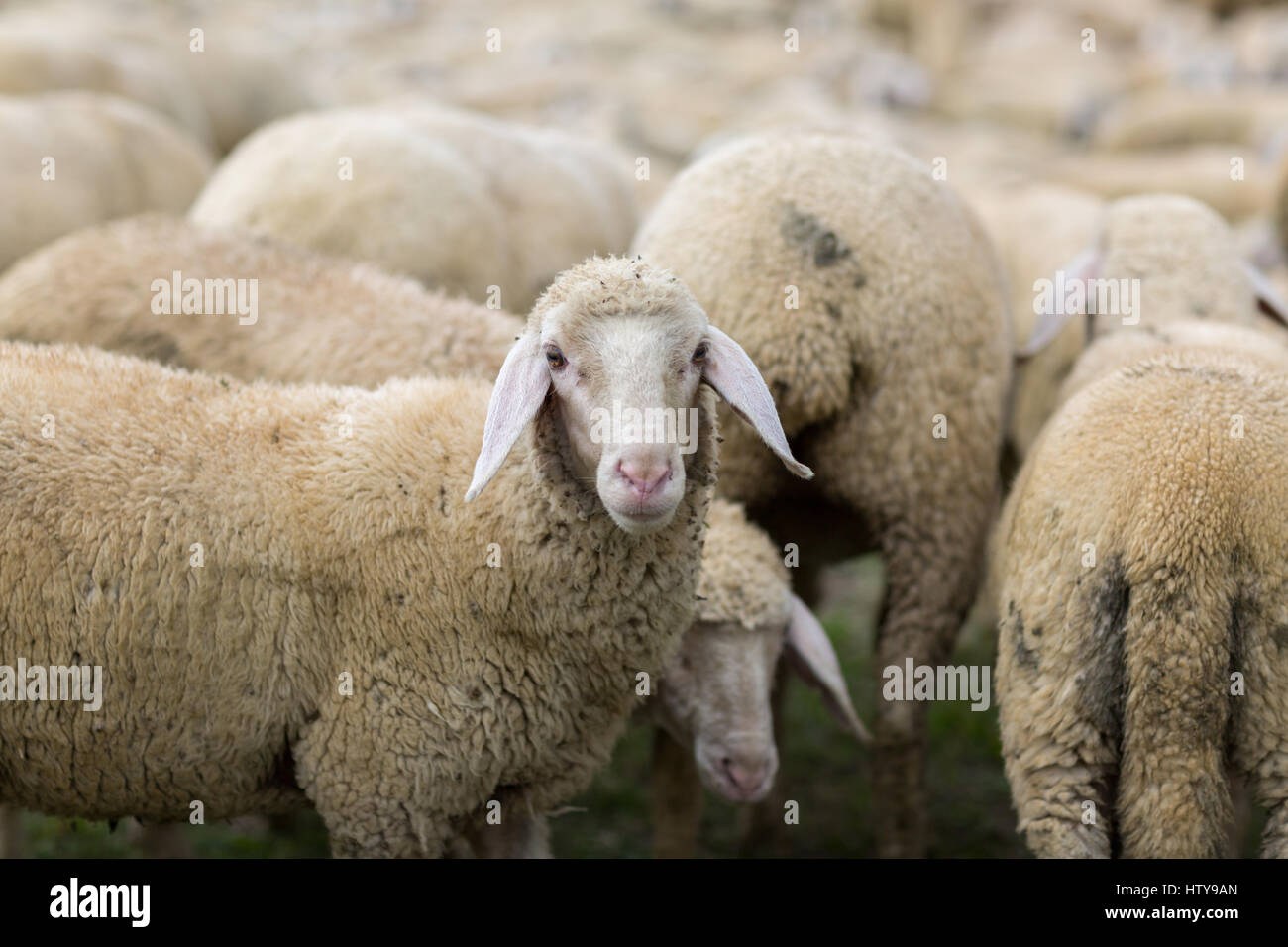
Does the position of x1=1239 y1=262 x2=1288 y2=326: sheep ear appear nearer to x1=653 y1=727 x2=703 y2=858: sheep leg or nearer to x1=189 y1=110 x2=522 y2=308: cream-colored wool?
x1=653 y1=727 x2=703 y2=858: sheep leg

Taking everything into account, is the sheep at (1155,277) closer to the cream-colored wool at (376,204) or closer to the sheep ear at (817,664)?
the sheep ear at (817,664)

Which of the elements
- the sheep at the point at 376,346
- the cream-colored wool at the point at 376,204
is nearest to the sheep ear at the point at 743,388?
the sheep at the point at 376,346

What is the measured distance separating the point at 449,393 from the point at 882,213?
61.3 inches

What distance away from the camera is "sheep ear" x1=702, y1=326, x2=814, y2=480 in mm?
3279

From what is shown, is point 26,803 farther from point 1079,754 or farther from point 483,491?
point 1079,754

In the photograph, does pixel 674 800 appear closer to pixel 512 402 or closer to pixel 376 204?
pixel 512 402

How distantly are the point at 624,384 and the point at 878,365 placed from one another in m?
1.34

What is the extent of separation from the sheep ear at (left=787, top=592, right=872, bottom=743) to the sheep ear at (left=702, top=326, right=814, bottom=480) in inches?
41.0

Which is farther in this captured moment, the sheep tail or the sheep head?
the sheep head

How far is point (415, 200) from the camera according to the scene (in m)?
5.53

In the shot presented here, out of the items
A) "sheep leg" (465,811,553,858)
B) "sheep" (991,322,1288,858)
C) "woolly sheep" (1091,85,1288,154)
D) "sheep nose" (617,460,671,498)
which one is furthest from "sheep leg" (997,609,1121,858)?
"woolly sheep" (1091,85,1288,154)

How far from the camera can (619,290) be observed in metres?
3.27

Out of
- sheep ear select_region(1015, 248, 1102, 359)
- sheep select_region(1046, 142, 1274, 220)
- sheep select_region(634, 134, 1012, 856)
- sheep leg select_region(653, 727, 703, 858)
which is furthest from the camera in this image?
sheep select_region(1046, 142, 1274, 220)
